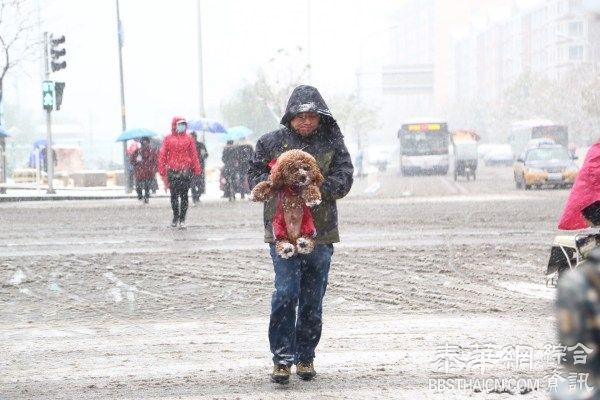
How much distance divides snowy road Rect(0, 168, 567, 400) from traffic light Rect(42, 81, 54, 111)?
1385cm

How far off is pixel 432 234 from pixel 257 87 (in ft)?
158

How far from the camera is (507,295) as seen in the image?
981 centimetres

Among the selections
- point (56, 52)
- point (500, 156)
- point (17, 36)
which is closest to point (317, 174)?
→ point (56, 52)

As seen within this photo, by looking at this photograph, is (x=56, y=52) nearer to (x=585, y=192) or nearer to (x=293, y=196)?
(x=293, y=196)

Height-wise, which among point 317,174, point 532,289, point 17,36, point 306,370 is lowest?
point 532,289

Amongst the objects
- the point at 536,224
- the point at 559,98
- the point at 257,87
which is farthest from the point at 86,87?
the point at 536,224

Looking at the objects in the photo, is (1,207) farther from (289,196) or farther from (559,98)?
(559,98)

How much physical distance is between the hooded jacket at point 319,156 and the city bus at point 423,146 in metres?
55.0

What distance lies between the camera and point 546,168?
34.4 m

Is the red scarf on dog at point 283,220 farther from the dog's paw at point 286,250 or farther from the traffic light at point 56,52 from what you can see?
the traffic light at point 56,52

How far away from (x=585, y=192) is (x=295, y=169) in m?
1.57

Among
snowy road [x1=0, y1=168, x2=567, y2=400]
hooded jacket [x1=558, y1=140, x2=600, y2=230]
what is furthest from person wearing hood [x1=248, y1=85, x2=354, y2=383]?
hooded jacket [x1=558, y1=140, x2=600, y2=230]

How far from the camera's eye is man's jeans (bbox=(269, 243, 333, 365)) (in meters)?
6.14

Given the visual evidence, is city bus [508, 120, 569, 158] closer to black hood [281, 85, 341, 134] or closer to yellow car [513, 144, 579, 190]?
yellow car [513, 144, 579, 190]
